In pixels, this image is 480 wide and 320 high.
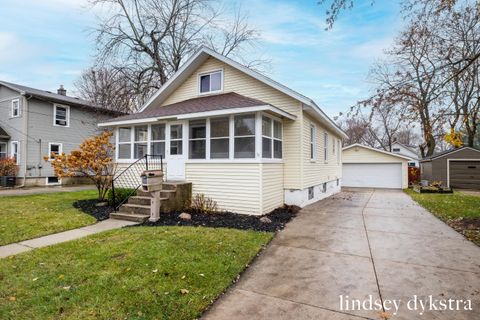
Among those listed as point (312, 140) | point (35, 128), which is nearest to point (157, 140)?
point (312, 140)

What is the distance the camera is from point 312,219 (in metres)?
7.65

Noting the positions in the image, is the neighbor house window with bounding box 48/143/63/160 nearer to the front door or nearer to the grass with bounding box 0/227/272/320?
the front door

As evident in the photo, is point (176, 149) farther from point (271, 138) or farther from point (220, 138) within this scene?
point (271, 138)

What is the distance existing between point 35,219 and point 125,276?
203 inches

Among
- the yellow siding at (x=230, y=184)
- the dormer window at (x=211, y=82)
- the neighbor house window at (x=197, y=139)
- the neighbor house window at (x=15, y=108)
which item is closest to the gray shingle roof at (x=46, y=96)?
the neighbor house window at (x=15, y=108)

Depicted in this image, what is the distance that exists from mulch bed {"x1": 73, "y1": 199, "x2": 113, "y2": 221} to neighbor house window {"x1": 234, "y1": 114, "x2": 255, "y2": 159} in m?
4.39

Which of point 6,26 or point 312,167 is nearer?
point 312,167

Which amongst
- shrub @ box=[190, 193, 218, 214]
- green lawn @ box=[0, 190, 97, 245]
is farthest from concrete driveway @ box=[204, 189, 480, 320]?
green lawn @ box=[0, 190, 97, 245]

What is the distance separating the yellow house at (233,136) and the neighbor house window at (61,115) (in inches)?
427

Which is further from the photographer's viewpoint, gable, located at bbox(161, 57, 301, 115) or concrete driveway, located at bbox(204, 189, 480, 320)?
gable, located at bbox(161, 57, 301, 115)

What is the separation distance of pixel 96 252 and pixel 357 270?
4.35 m

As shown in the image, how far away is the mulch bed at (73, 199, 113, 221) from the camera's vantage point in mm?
7738

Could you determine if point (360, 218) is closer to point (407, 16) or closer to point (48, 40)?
point (407, 16)

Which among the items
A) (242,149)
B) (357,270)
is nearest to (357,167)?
(242,149)
